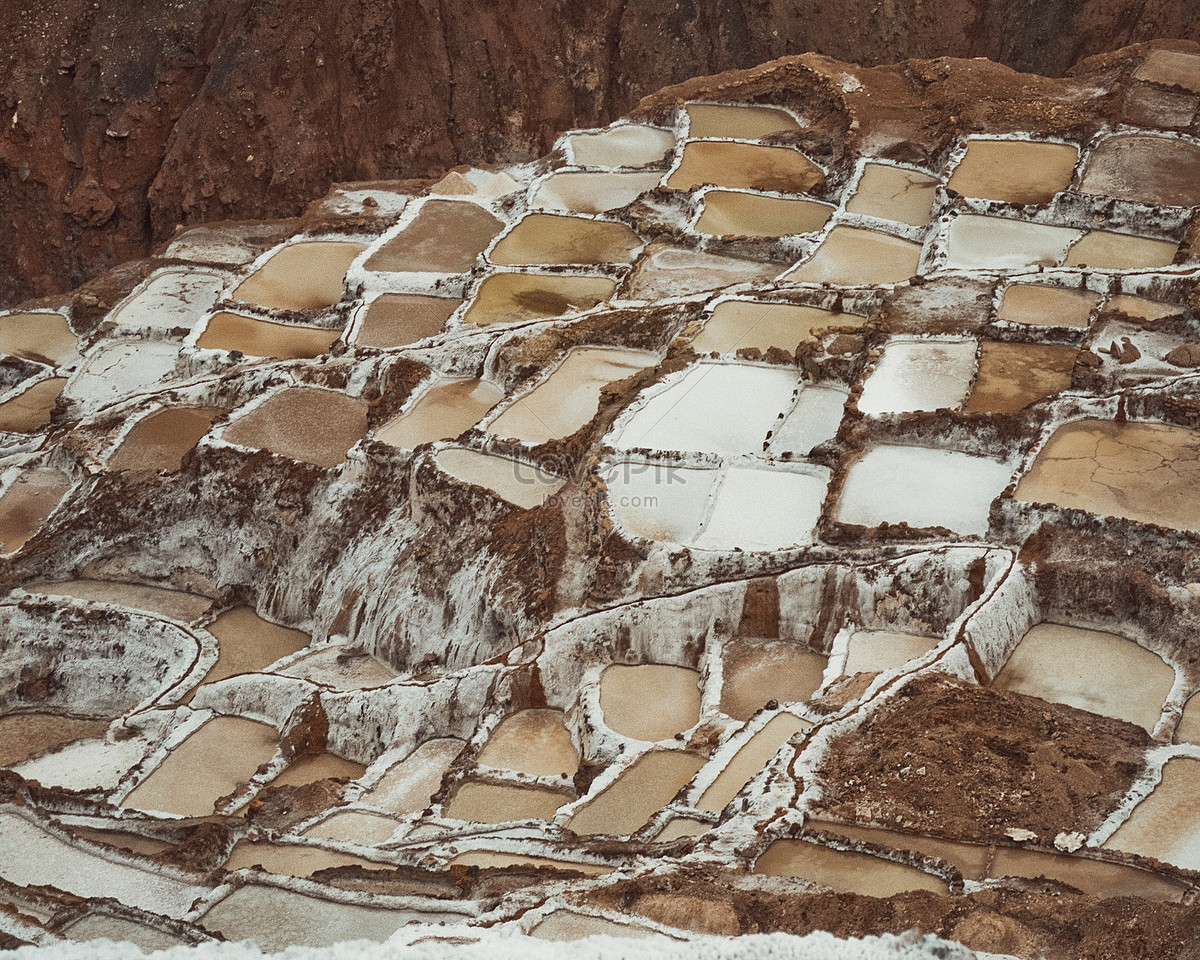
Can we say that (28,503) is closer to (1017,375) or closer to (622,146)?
(622,146)

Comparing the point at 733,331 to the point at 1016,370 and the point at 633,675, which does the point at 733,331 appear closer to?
the point at 1016,370

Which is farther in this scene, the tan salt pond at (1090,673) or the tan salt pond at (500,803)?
the tan salt pond at (500,803)

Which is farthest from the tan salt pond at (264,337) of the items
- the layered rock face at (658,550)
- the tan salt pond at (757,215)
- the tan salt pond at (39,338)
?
the tan salt pond at (757,215)

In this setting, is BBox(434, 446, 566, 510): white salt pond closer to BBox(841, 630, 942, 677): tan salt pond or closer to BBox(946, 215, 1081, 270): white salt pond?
BBox(841, 630, 942, 677): tan salt pond

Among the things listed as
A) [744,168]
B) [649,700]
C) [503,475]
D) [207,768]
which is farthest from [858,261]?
[207,768]

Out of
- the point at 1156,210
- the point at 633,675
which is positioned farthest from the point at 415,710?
the point at 1156,210

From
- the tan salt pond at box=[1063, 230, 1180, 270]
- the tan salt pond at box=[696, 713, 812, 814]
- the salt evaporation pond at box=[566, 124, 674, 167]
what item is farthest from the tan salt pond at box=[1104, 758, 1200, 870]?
the salt evaporation pond at box=[566, 124, 674, 167]

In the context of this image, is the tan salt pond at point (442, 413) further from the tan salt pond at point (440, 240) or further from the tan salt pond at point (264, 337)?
the tan salt pond at point (440, 240)
